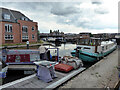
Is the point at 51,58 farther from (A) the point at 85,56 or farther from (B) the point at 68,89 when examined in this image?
(B) the point at 68,89

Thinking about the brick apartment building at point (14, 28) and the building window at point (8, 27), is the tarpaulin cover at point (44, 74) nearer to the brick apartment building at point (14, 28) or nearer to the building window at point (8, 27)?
the brick apartment building at point (14, 28)

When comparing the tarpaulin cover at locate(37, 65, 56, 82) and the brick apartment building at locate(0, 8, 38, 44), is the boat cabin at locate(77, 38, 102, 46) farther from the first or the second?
the brick apartment building at locate(0, 8, 38, 44)

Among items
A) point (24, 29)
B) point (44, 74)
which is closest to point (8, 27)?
point (24, 29)

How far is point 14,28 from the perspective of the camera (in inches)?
1237

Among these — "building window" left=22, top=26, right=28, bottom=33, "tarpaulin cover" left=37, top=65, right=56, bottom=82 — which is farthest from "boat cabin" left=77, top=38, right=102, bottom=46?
"building window" left=22, top=26, right=28, bottom=33

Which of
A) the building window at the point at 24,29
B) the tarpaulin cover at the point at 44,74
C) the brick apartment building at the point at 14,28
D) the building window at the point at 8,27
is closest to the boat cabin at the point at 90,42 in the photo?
the tarpaulin cover at the point at 44,74

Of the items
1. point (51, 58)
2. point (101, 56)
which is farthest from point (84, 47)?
point (51, 58)

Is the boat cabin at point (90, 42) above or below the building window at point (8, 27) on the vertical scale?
below

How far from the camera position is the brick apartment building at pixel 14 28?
94.3ft

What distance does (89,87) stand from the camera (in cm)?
523

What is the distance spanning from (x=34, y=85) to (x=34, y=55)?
4703 mm

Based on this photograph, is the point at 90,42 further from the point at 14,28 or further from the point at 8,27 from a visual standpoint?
the point at 14,28

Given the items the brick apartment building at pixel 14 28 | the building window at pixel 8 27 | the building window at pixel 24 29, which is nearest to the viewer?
the brick apartment building at pixel 14 28

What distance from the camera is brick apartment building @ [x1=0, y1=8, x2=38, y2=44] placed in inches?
1132
